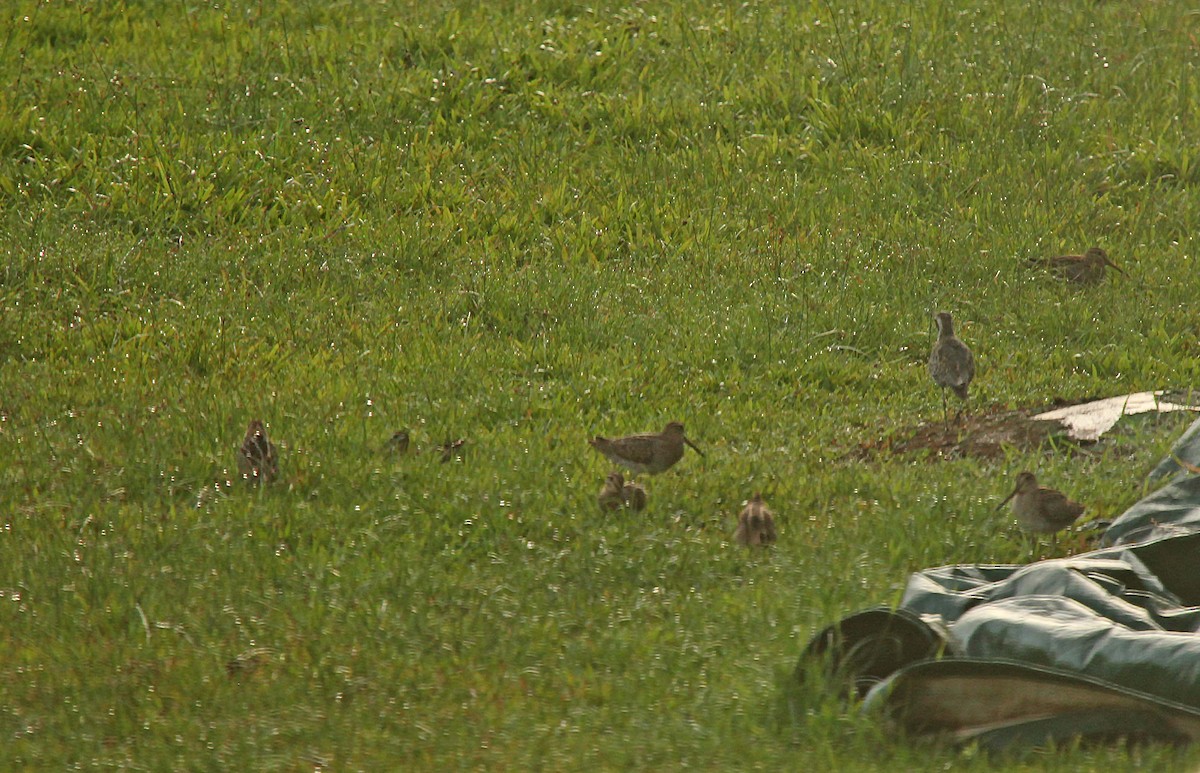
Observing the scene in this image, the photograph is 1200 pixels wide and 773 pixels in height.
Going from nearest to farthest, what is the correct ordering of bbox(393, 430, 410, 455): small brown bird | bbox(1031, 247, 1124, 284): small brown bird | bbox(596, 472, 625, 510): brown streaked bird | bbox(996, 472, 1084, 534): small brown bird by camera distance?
1. bbox(996, 472, 1084, 534): small brown bird
2. bbox(596, 472, 625, 510): brown streaked bird
3. bbox(393, 430, 410, 455): small brown bird
4. bbox(1031, 247, 1124, 284): small brown bird

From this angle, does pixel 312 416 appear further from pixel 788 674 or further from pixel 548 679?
pixel 788 674

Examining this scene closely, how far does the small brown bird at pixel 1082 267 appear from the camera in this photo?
464 inches

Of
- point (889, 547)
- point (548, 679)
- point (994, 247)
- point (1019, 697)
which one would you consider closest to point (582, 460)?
point (889, 547)

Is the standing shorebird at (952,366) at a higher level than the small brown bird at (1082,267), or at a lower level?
higher

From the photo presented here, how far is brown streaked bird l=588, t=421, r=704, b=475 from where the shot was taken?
7.98 metres

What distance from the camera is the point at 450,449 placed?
846 centimetres

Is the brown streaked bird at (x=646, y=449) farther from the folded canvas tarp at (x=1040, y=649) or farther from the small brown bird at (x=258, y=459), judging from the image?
the folded canvas tarp at (x=1040, y=649)

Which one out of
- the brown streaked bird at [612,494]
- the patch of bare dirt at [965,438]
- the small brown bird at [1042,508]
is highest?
the small brown bird at [1042,508]

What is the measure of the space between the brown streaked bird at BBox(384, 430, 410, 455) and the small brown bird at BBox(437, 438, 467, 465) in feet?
0.62

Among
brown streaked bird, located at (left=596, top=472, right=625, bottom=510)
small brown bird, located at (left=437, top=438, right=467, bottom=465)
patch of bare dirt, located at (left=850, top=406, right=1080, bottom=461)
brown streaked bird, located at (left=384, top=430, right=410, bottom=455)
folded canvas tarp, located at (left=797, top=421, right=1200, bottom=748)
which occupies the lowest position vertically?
patch of bare dirt, located at (left=850, top=406, right=1080, bottom=461)

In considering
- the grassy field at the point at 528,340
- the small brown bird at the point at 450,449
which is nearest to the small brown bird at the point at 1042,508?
the grassy field at the point at 528,340

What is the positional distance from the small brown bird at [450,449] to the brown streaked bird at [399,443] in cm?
19

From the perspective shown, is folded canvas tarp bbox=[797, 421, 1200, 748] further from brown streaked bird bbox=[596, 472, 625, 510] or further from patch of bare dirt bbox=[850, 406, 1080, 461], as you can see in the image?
patch of bare dirt bbox=[850, 406, 1080, 461]

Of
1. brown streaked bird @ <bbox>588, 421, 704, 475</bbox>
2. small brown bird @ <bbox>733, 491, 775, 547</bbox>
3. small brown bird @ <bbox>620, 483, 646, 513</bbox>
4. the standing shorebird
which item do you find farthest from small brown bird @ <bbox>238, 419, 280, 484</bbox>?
the standing shorebird
